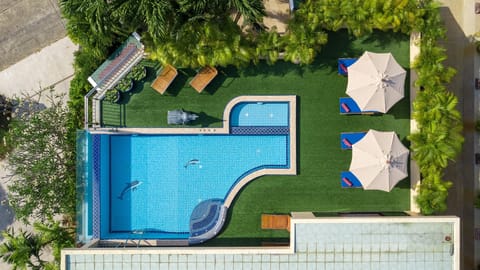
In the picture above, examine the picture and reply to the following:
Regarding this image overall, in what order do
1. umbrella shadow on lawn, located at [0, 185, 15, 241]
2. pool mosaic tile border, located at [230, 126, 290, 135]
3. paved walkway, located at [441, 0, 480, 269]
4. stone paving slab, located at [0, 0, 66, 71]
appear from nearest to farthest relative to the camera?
pool mosaic tile border, located at [230, 126, 290, 135], paved walkway, located at [441, 0, 480, 269], stone paving slab, located at [0, 0, 66, 71], umbrella shadow on lawn, located at [0, 185, 15, 241]

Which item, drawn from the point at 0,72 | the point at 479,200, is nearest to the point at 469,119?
the point at 479,200

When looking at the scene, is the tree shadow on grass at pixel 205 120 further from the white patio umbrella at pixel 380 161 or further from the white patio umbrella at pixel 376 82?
→ the white patio umbrella at pixel 380 161

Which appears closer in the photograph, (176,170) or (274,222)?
Result: (274,222)

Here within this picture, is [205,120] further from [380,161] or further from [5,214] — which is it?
[5,214]

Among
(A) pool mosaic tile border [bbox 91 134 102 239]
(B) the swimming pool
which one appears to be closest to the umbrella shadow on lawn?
(A) pool mosaic tile border [bbox 91 134 102 239]

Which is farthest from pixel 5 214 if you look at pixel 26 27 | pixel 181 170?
pixel 181 170

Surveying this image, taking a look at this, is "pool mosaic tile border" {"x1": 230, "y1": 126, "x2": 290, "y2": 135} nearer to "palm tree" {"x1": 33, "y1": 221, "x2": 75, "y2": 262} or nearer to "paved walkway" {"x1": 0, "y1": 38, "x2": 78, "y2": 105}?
"palm tree" {"x1": 33, "y1": 221, "x2": 75, "y2": 262}

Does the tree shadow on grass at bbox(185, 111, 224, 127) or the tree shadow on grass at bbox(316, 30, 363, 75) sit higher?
the tree shadow on grass at bbox(316, 30, 363, 75)
